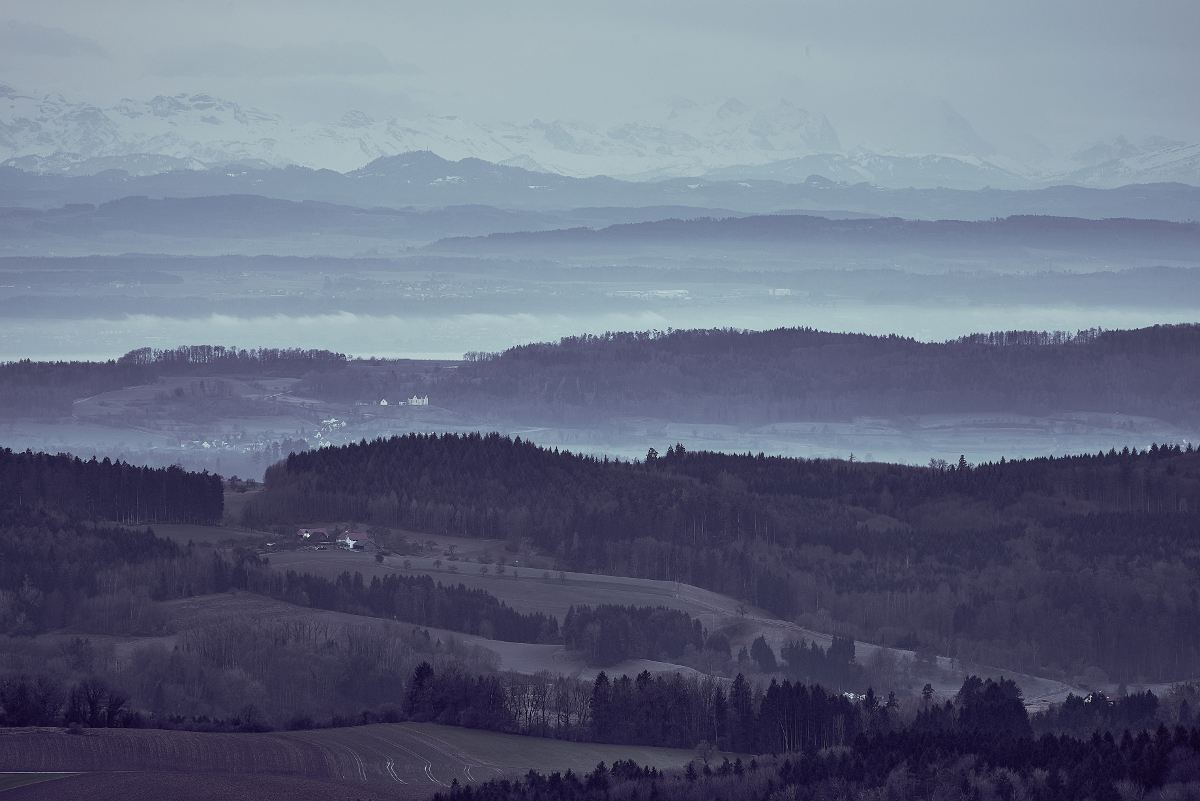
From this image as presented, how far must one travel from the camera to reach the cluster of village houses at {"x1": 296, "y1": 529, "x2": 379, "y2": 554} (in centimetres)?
18162

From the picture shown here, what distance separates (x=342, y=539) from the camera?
185m

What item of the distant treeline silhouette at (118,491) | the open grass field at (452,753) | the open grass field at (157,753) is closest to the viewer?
the open grass field at (157,753)

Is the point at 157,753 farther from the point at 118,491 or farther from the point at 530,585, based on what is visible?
the point at 118,491

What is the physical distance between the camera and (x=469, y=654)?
136 metres

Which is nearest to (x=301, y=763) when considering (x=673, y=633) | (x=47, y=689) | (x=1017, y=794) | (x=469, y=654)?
(x=47, y=689)

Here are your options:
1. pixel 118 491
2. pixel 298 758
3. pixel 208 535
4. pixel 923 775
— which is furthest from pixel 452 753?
pixel 118 491

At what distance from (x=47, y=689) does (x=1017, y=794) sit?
49.1m

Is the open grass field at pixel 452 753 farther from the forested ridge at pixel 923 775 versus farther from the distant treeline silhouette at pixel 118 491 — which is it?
the distant treeline silhouette at pixel 118 491

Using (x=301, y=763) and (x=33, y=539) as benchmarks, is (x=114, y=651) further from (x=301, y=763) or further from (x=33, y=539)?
(x=301, y=763)

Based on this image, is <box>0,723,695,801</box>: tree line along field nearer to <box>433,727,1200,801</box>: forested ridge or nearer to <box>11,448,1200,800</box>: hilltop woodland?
<box>433,727,1200,801</box>: forested ridge

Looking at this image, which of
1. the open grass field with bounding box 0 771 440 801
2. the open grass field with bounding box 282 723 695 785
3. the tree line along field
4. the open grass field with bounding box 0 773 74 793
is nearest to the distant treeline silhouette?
the open grass field with bounding box 282 723 695 785

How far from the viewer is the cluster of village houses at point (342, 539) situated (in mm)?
181625

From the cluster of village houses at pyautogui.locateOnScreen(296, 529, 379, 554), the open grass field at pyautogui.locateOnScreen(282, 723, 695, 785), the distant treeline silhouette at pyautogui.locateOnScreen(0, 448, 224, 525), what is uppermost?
the distant treeline silhouette at pyautogui.locateOnScreen(0, 448, 224, 525)

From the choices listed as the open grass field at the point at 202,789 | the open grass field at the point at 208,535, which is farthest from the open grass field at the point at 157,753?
the open grass field at the point at 208,535
